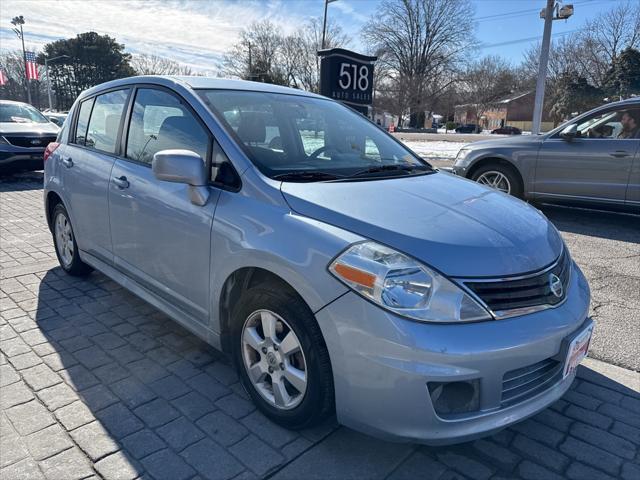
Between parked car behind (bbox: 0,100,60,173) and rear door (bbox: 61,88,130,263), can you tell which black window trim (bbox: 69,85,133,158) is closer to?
rear door (bbox: 61,88,130,263)

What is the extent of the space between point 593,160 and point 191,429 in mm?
6306

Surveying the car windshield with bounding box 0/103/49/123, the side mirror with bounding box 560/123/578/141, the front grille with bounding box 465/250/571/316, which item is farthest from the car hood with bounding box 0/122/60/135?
the front grille with bounding box 465/250/571/316

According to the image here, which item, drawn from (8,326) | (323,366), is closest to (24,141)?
(8,326)

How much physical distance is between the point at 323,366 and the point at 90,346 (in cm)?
196

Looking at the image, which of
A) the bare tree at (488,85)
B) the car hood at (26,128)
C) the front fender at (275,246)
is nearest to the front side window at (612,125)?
the front fender at (275,246)

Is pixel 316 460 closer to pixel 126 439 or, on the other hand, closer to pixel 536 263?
pixel 126 439

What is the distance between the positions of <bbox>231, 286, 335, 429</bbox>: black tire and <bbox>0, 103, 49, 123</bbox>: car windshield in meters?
11.8

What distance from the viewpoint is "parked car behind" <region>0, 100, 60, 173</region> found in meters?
10.2

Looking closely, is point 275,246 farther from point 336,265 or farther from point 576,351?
point 576,351

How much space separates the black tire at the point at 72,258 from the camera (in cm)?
417

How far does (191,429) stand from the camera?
2.33 meters

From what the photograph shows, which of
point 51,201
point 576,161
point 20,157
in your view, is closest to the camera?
point 51,201

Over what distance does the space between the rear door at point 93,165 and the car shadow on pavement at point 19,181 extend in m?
7.03

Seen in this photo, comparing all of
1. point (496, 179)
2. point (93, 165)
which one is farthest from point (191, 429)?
point (496, 179)
